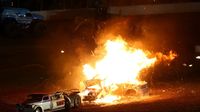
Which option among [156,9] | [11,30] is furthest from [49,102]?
[156,9]

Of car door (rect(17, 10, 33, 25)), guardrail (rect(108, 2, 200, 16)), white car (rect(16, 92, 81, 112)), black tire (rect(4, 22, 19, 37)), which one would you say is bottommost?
white car (rect(16, 92, 81, 112))

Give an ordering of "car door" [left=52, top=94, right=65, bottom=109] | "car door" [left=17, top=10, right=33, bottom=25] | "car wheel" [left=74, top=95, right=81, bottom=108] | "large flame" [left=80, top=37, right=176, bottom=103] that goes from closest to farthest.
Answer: "car door" [left=52, top=94, right=65, bottom=109]
"car wheel" [left=74, top=95, right=81, bottom=108]
"large flame" [left=80, top=37, right=176, bottom=103]
"car door" [left=17, top=10, right=33, bottom=25]

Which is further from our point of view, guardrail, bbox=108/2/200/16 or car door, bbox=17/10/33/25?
guardrail, bbox=108/2/200/16

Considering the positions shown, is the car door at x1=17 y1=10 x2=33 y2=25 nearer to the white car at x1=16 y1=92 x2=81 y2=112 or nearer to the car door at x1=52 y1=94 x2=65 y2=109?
the white car at x1=16 y1=92 x2=81 y2=112

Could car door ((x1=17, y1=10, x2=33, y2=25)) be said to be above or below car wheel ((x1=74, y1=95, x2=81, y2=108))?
above

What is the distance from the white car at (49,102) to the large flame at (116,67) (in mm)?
3236

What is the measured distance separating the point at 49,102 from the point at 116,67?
967 centimetres

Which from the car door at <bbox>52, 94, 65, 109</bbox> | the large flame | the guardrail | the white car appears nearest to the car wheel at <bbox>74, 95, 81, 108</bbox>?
the white car

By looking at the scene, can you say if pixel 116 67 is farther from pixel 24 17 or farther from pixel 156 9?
pixel 156 9

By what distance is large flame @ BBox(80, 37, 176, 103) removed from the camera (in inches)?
1437

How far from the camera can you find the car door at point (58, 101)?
31.0 meters

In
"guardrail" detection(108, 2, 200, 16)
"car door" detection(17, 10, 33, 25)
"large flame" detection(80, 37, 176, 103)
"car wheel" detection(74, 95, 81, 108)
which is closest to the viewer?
"car wheel" detection(74, 95, 81, 108)

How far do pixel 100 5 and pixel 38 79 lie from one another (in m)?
20.2

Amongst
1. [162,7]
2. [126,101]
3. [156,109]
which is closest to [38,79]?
[126,101]
